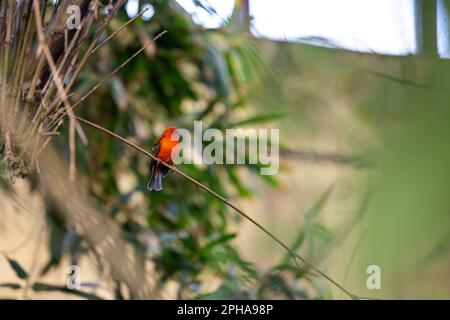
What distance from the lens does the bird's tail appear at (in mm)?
1746

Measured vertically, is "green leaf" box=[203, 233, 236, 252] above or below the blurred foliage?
below

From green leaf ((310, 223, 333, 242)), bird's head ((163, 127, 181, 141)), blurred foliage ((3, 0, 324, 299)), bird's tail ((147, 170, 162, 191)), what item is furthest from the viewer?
blurred foliage ((3, 0, 324, 299))

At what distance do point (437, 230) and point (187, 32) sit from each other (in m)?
2.60

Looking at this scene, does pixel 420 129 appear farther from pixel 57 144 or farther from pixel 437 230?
pixel 57 144

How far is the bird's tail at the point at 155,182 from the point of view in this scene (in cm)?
175

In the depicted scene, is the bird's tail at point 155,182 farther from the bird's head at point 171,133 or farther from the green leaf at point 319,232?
the green leaf at point 319,232

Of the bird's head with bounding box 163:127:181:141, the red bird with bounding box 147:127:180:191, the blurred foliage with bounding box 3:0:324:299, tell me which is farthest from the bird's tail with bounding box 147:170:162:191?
the blurred foliage with bounding box 3:0:324:299

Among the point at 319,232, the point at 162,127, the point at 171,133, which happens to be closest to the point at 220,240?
the point at 319,232

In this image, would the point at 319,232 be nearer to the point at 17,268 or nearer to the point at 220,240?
the point at 220,240

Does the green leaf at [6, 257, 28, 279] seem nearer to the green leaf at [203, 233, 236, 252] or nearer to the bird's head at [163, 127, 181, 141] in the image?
the green leaf at [203, 233, 236, 252]

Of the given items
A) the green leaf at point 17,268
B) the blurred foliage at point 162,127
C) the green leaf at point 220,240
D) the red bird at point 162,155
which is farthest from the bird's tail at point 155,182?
the blurred foliage at point 162,127

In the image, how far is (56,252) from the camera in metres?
3.05

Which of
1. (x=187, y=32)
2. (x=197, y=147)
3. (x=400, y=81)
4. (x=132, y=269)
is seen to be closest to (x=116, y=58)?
(x=187, y=32)
